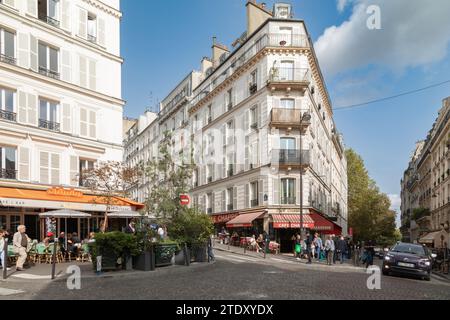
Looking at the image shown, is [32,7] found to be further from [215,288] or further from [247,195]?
[247,195]

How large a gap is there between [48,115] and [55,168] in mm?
2696

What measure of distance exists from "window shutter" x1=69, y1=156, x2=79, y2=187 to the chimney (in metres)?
18.1

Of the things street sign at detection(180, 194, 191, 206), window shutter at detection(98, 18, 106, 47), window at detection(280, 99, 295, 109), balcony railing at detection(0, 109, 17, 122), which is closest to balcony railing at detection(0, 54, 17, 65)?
balcony railing at detection(0, 109, 17, 122)

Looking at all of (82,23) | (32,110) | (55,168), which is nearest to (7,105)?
(32,110)

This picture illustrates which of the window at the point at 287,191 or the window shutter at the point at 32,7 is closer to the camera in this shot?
the window shutter at the point at 32,7

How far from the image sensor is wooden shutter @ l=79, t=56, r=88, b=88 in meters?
22.0

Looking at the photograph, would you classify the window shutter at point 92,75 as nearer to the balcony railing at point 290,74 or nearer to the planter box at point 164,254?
the balcony railing at point 290,74

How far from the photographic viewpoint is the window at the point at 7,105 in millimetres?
18312

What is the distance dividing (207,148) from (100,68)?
1582 centimetres

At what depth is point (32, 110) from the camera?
19.4 metres

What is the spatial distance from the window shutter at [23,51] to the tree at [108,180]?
5.82 meters

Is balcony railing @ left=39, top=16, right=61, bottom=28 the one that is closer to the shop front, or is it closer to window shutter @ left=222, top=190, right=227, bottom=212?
the shop front

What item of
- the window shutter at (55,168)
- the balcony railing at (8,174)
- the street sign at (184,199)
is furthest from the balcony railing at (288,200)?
the balcony railing at (8,174)
